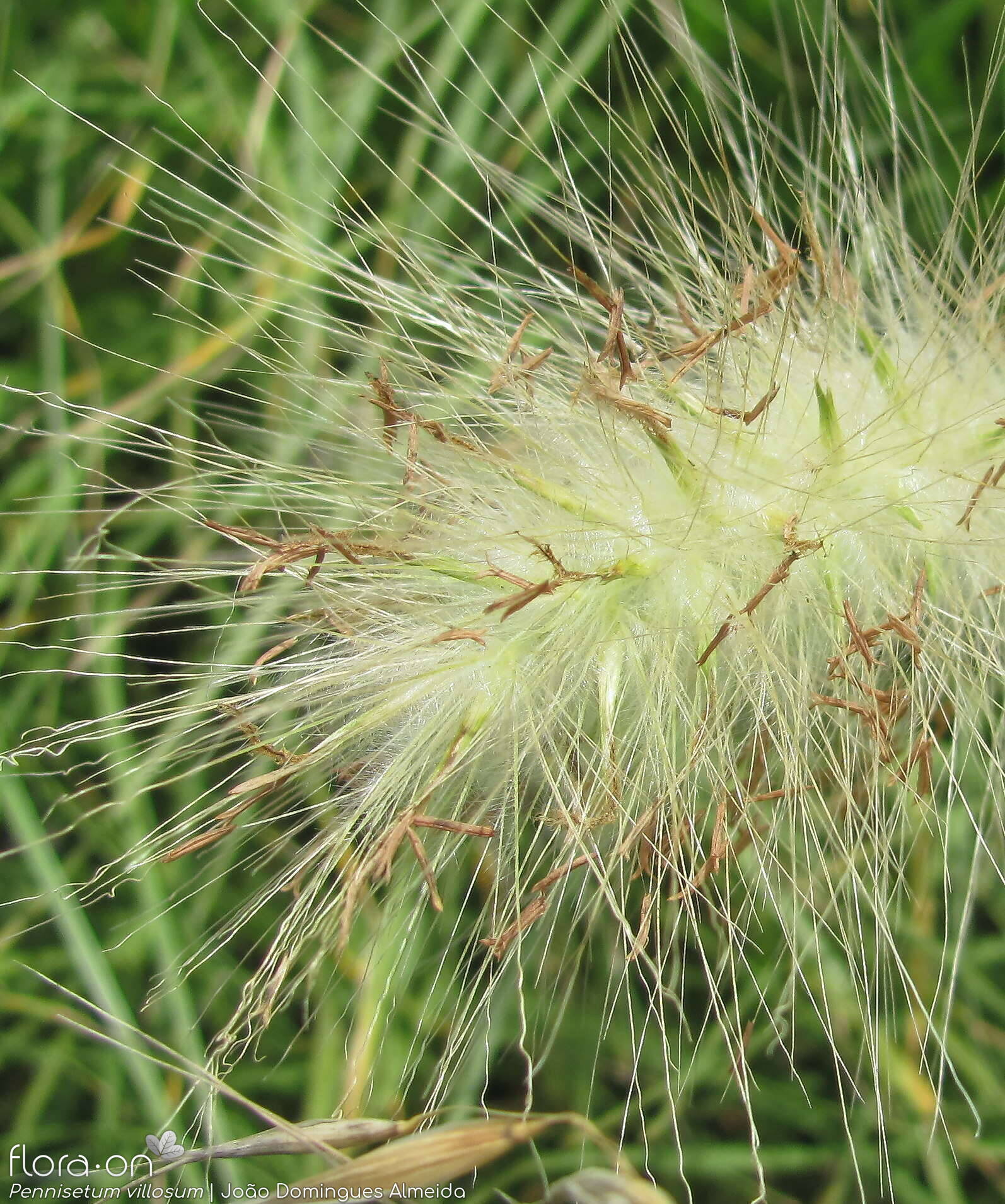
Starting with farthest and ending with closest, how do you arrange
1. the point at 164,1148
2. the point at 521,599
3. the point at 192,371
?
1. the point at 192,371
2. the point at 164,1148
3. the point at 521,599

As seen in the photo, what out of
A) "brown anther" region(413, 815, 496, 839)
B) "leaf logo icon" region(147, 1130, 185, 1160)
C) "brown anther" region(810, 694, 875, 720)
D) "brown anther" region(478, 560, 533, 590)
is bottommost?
"leaf logo icon" region(147, 1130, 185, 1160)

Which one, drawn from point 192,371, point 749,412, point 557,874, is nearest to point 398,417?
point 749,412

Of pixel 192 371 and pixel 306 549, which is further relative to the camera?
pixel 192 371

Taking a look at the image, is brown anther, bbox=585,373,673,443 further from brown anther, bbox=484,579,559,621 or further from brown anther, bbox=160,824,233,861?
brown anther, bbox=160,824,233,861

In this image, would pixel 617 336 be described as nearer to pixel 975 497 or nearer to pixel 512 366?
pixel 512 366

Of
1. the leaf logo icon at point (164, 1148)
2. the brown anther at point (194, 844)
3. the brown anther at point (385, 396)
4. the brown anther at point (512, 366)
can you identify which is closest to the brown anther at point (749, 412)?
the brown anther at point (512, 366)

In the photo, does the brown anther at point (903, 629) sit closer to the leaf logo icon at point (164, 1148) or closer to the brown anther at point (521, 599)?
the brown anther at point (521, 599)

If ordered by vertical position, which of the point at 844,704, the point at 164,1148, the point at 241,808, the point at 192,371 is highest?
the point at 192,371

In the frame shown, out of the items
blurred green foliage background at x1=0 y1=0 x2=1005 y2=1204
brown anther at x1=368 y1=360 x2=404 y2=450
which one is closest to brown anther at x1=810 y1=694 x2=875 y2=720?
brown anther at x1=368 y1=360 x2=404 y2=450
